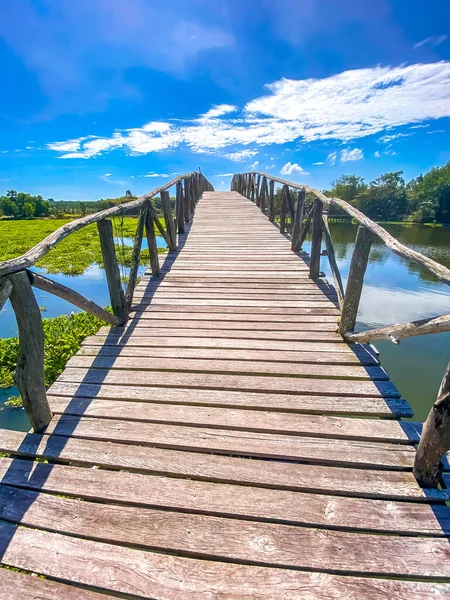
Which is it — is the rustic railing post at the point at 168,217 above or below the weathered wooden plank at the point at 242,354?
above

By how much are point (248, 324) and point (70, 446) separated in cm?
185

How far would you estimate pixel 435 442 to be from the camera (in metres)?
1.43

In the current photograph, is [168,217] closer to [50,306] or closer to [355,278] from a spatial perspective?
[355,278]

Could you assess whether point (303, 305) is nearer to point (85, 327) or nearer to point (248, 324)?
point (248, 324)

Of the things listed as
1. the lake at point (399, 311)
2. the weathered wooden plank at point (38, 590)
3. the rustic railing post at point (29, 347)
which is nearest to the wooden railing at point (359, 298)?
the weathered wooden plank at point (38, 590)

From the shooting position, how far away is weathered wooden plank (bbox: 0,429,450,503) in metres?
1.51

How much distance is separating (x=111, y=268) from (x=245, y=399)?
1817mm

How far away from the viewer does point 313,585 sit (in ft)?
3.84

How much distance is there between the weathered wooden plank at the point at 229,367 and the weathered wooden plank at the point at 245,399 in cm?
22

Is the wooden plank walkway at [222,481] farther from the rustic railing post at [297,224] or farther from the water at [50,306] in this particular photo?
the rustic railing post at [297,224]

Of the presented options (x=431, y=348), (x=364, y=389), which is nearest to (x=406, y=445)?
(x=364, y=389)

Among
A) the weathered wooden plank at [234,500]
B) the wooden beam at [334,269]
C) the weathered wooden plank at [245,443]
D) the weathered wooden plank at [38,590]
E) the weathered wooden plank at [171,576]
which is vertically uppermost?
the wooden beam at [334,269]

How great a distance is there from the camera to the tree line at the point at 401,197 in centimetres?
4031

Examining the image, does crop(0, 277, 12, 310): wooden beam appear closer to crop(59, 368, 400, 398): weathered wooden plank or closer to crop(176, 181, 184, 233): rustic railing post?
crop(59, 368, 400, 398): weathered wooden plank
